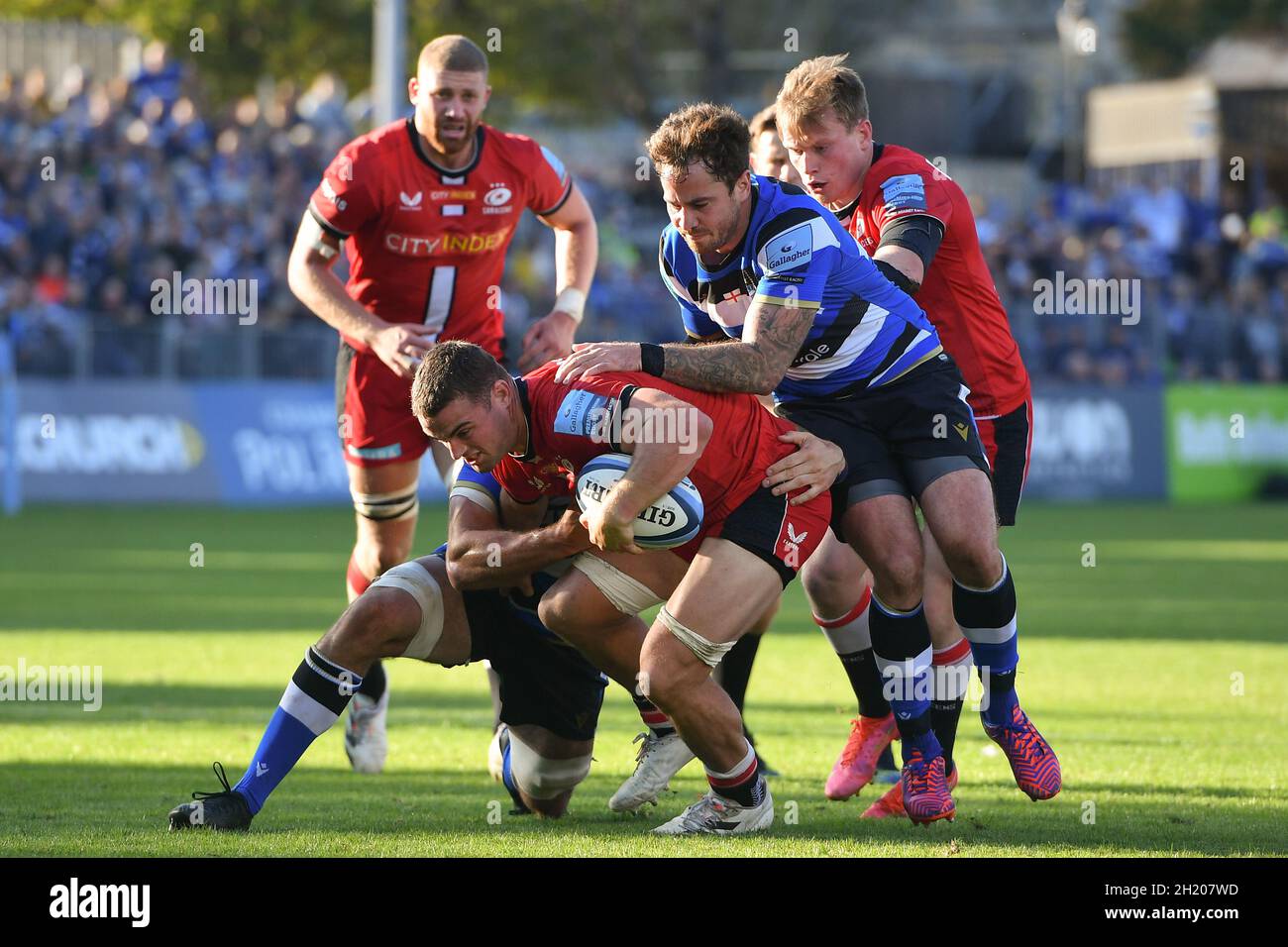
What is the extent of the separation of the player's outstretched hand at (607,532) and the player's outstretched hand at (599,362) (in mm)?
466

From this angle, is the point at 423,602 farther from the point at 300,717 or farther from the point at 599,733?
the point at 599,733

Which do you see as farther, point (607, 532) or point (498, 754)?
point (498, 754)

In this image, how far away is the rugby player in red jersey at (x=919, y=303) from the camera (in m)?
7.06

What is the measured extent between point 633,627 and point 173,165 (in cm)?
2251

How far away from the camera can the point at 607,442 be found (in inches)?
250

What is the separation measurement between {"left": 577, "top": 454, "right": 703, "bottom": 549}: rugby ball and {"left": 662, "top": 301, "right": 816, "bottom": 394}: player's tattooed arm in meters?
0.35

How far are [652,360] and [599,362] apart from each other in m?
0.18

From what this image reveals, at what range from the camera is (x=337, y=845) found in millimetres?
6039

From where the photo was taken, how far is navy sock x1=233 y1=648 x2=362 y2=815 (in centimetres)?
648
